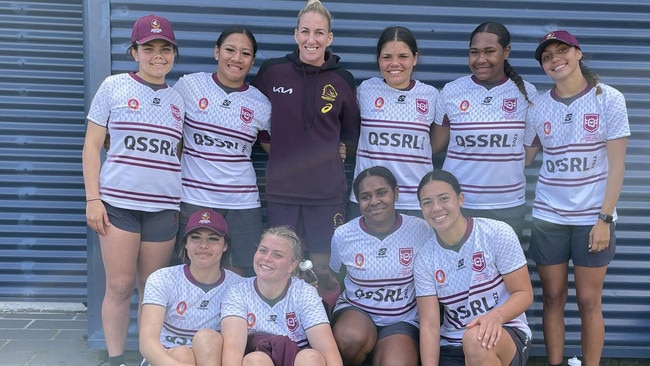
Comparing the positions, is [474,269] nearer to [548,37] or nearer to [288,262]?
[288,262]

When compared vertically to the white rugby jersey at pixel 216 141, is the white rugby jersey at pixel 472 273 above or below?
below

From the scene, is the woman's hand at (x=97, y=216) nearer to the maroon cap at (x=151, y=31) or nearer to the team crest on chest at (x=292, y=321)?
the maroon cap at (x=151, y=31)

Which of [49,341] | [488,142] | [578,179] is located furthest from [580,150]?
[49,341]

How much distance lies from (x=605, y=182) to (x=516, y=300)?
97 centimetres

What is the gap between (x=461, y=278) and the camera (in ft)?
10.9

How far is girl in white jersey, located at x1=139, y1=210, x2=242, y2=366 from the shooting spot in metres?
3.22

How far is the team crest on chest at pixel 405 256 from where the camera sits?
3537 millimetres

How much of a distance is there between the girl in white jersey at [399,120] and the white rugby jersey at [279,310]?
3.15 ft

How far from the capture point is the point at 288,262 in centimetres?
325

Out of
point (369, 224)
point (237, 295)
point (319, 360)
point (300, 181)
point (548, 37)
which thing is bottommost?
point (319, 360)

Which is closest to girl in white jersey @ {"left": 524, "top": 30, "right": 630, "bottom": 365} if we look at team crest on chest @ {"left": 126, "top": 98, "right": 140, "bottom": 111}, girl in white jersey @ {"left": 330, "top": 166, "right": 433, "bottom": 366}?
girl in white jersey @ {"left": 330, "top": 166, "right": 433, "bottom": 366}

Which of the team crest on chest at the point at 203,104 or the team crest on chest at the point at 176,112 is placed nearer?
the team crest on chest at the point at 176,112

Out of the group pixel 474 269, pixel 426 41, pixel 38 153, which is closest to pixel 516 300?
pixel 474 269

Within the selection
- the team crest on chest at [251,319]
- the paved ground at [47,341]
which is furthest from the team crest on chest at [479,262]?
the paved ground at [47,341]
